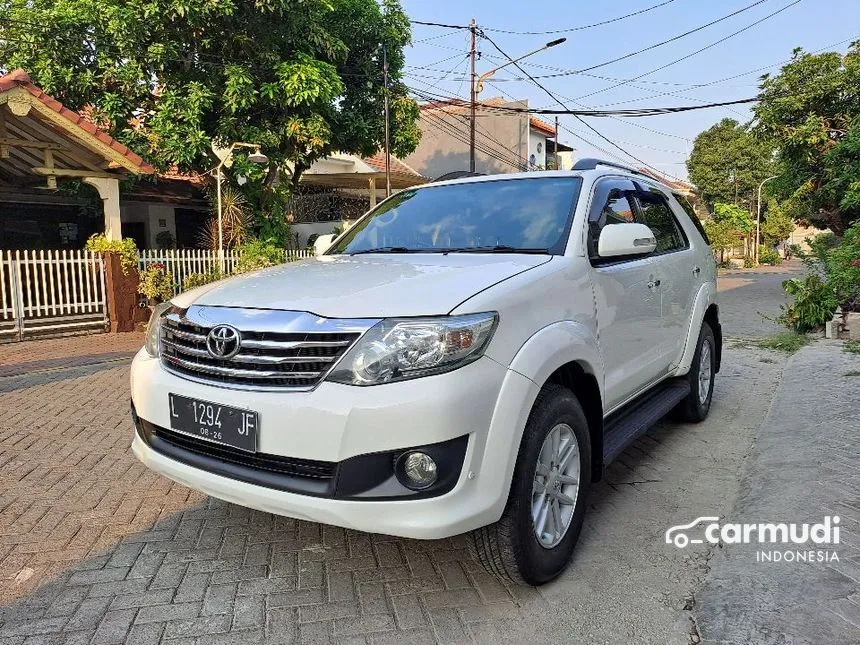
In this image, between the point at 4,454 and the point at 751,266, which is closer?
the point at 4,454

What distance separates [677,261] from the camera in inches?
172

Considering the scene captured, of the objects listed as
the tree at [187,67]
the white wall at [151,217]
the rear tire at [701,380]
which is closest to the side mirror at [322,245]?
the rear tire at [701,380]

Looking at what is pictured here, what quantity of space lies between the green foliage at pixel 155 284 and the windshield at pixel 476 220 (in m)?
8.22

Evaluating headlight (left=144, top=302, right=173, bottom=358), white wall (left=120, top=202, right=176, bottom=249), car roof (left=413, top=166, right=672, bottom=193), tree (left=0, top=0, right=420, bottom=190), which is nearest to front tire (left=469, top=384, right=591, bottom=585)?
car roof (left=413, top=166, right=672, bottom=193)

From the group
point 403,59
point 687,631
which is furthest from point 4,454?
point 403,59

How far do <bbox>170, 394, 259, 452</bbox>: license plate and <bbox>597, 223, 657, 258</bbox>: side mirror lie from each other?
181cm

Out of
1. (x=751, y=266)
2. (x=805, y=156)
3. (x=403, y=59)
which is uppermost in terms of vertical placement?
→ (x=403, y=59)

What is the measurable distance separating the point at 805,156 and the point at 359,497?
1728 cm

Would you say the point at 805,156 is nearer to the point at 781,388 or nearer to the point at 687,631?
the point at 781,388

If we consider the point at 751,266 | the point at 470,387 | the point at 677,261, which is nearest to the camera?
the point at 470,387

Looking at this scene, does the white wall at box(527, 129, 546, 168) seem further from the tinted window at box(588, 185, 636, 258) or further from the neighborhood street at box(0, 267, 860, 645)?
the neighborhood street at box(0, 267, 860, 645)

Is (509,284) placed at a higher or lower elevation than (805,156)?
lower

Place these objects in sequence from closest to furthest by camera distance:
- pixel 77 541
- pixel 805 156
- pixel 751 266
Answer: pixel 77 541
pixel 805 156
pixel 751 266

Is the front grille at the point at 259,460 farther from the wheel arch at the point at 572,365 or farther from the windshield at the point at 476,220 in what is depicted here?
the windshield at the point at 476,220
